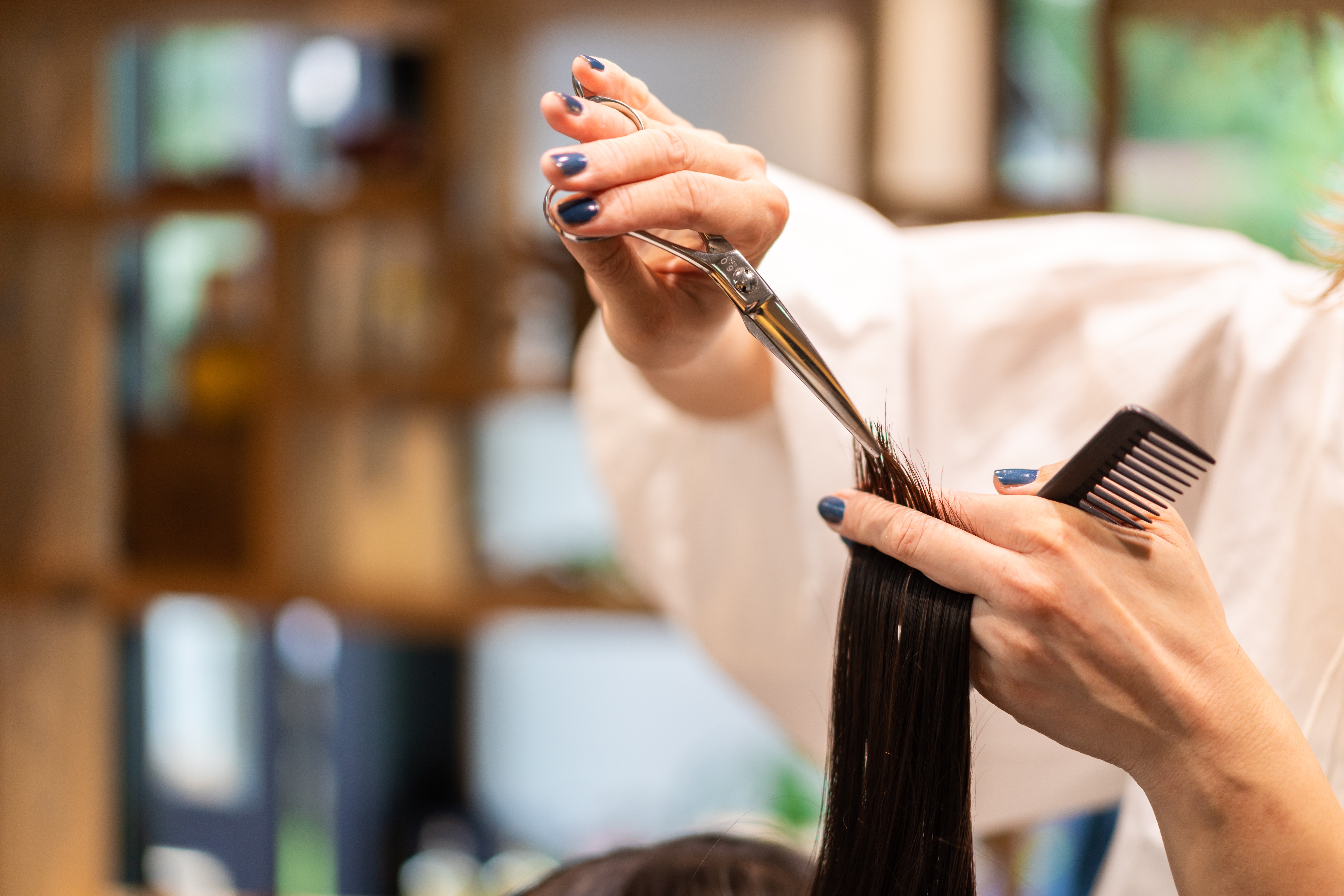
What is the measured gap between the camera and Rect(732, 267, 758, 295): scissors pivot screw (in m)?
0.47

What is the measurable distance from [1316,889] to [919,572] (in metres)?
0.21

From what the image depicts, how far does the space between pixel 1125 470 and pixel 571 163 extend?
0.27 metres

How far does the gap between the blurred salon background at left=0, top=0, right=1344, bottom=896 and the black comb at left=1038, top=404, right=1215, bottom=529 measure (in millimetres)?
1164

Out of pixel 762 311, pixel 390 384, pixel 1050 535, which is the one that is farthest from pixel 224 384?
pixel 1050 535

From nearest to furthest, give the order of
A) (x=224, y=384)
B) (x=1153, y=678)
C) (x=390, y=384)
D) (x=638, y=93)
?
1. (x=1153, y=678)
2. (x=638, y=93)
3. (x=390, y=384)
4. (x=224, y=384)

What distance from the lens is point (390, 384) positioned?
166 cm

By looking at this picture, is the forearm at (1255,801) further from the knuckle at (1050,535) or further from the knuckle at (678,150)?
the knuckle at (678,150)

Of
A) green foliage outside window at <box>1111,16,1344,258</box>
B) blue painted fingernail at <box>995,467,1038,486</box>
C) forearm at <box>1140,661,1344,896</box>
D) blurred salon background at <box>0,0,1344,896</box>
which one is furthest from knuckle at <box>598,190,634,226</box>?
green foliage outside window at <box>1111,16,1344,258</box>

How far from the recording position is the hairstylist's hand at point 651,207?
425 mm

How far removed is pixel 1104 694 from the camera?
404mm

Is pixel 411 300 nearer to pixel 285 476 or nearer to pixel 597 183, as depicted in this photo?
pixel 285 476

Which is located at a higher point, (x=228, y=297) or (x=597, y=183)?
(x=597, y=183)

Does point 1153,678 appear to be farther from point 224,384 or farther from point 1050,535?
point 224,384

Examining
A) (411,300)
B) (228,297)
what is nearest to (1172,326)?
(411,300)
